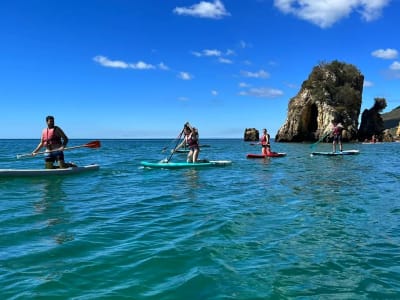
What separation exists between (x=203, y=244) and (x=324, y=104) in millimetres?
75563

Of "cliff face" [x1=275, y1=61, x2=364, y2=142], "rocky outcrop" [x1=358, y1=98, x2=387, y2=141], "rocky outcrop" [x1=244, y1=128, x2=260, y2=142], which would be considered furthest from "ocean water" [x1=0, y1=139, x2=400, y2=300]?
"rocky outcrop" [x1=244, y1=128, x2=260, y2=142]

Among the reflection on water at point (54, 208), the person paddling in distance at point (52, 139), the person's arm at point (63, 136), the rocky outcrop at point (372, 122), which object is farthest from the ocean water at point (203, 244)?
the rocky outcrop at point (372, 122)

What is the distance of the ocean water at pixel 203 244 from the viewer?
Answer: 5.01 meters

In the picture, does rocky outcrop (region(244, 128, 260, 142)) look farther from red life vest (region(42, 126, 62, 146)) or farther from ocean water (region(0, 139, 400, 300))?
ocean water (region(0, 139, 400, 300))

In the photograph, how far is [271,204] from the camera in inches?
417

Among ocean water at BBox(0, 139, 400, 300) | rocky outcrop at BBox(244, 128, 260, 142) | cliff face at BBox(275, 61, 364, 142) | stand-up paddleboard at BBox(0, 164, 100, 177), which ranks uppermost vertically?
cliff face at BBox(275, 61, 364, 142)

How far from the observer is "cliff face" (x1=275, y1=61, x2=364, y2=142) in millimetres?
77375

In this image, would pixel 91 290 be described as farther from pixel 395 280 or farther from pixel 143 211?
pixel 143 211

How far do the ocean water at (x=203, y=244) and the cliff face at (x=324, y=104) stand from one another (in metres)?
67.3

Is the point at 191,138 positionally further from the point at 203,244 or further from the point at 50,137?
the point at 203,244

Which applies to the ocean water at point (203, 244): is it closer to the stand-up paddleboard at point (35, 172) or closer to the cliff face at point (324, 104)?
the stand-up paddleboard at point (35, 172)

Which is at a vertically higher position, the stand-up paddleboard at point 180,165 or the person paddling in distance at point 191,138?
the person paddling in distance at point 191,138

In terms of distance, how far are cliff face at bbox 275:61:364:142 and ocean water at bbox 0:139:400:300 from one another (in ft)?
221

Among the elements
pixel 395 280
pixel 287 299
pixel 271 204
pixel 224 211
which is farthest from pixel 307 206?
pixel 287 299
